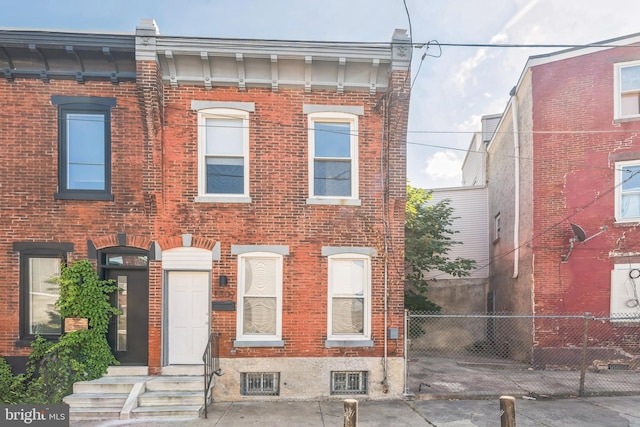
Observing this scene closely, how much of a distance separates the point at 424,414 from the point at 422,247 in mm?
6073

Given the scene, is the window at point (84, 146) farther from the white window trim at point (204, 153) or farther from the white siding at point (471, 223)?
the white siding at point (471, 223)

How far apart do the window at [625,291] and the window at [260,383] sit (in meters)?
8.61

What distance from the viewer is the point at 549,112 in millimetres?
10078

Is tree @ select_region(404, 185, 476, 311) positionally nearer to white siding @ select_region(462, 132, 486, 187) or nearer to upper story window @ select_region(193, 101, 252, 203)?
white siding @ select_region(462, 132, 486, 187)

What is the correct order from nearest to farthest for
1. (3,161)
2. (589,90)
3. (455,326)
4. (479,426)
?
(479,426), (3,161), (589,90), (455,326)

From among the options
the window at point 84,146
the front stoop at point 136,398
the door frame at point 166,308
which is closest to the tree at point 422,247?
the door frame at point 166,308

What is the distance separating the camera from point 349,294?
25.5 feet

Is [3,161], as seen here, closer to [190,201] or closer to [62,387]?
[190,201]

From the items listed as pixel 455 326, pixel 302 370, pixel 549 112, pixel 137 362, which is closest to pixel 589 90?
pixel 549 112

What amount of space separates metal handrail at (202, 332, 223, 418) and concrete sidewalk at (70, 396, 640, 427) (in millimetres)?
496

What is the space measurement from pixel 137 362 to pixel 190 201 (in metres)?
3.45

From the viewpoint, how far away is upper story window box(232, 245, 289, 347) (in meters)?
7.60

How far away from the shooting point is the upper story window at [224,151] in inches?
305

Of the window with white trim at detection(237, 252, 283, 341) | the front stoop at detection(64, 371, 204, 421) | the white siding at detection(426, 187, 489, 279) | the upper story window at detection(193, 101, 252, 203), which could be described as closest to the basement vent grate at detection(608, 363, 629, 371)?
the white siding at detection(426, 187, 489, 279)
